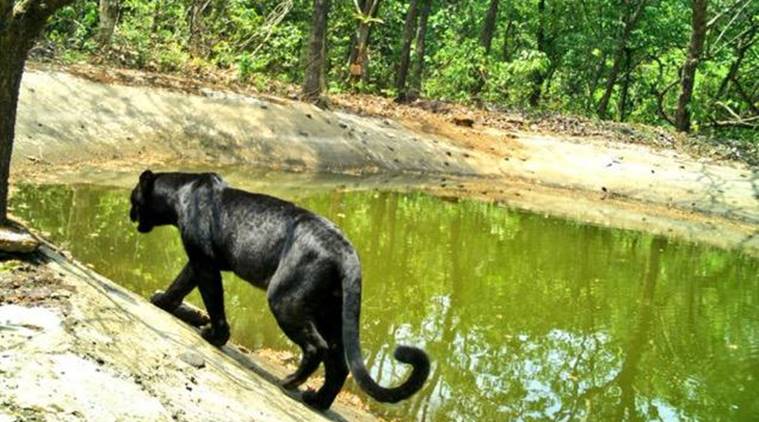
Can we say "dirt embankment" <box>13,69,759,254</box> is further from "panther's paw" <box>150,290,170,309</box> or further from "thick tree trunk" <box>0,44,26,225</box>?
"thick tree trunk" <box>0,44,26,225</box>

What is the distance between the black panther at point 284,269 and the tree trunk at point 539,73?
2401 cm

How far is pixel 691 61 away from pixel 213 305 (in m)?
19.9

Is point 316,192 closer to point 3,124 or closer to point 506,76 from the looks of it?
point 3,124

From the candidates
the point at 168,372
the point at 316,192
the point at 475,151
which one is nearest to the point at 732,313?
the point at 316,192

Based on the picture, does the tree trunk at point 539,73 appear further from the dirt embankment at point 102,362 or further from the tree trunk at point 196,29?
the dirt embankment at point 102,362

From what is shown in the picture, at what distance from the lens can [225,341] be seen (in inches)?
242

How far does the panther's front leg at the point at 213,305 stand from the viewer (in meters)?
6.09

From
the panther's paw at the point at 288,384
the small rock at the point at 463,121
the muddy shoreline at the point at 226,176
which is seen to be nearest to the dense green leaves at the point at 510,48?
the muddy shoreline at the point at 226,176

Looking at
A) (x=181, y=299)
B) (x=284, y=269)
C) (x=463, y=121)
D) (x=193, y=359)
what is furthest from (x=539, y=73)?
(x=193, y=359)

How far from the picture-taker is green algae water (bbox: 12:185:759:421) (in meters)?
7.45

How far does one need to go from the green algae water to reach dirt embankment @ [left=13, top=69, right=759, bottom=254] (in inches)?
95.0

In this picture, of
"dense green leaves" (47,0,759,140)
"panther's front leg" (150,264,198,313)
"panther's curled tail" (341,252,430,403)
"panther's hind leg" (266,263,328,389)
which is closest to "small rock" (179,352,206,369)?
"panther's hind leg" (266,263,328,389)

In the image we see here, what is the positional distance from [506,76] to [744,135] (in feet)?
27.9

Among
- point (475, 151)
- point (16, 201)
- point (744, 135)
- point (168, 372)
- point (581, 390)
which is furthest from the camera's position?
point (744, 135)
